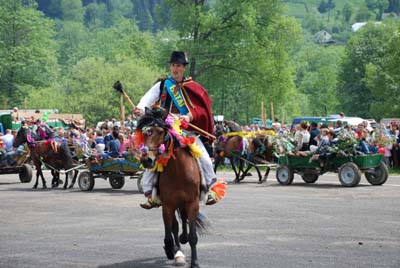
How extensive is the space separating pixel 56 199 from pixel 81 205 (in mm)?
2118

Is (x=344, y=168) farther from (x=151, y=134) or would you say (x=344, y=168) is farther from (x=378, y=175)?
(x=151, y=134)

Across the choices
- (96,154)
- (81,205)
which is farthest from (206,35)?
(81,205)

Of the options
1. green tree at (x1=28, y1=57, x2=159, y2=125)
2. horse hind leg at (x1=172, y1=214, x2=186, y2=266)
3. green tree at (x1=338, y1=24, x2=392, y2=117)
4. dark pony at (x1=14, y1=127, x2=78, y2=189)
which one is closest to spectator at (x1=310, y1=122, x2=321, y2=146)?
dark pony at (x1=14, y1=127, x2=78, y2=189)

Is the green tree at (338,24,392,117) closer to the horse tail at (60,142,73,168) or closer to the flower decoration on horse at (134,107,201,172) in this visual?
the horse tail at (60,142,73,168)

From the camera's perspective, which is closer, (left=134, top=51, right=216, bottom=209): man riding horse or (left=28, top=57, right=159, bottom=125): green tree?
(left=134, top=51, right=216, bottom=209): man riding horse

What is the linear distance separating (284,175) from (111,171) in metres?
4.68

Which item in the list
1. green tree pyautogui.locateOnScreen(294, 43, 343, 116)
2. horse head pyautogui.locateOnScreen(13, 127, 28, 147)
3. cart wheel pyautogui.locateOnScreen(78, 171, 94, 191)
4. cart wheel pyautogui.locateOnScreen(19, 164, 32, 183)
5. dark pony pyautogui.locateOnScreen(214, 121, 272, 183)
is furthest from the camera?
green tree pyautogui.locateOnScreen(294, 43, 343, 116)

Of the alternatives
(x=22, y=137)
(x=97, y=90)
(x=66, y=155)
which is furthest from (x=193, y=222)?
(x=97, y=90)

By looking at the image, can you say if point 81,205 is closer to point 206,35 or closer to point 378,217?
point 378,217

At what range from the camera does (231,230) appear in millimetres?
14461

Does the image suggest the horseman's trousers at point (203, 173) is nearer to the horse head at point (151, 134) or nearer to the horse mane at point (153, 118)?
the horse head at point (151, 134)

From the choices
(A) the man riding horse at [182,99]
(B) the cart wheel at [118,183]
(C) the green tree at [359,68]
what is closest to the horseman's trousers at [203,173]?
(A) the man riding horse at [182,99]

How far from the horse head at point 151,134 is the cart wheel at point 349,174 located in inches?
524

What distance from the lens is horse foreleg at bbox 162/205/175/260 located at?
11.1 metres
